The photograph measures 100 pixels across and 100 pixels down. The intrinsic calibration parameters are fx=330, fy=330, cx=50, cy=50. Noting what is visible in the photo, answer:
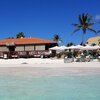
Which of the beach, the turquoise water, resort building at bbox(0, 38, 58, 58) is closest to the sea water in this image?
the turquoise water

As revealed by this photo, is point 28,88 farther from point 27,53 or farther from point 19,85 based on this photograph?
point 27,53

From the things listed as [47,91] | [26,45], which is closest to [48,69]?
[47,91]

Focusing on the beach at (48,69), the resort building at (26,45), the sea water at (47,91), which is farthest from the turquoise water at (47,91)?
the resort building at (26,45)

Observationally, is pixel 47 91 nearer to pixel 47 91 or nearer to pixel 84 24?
pixel 47 91

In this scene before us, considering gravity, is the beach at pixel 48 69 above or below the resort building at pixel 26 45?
below

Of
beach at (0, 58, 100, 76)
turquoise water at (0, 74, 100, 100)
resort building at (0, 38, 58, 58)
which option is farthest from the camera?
resort building at (0, 38, 58, 58)

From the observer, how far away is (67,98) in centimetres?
1048

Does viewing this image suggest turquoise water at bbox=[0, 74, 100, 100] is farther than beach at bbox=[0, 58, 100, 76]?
No

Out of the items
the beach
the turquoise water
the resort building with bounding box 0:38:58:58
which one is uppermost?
the resort building with bounding box 0:38:58:58

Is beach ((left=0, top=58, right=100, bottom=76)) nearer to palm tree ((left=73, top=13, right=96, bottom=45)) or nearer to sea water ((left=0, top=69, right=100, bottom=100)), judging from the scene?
sea water ((left=0, top=69, right=100, bottom=100))

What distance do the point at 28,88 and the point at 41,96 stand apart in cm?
202

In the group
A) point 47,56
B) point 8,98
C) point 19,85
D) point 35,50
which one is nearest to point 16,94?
point 8,98

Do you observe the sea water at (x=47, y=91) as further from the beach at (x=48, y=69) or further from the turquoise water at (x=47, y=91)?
the beach at (x=48, y=69)

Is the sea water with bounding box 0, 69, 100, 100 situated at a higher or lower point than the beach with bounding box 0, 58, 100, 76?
lower
